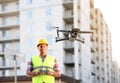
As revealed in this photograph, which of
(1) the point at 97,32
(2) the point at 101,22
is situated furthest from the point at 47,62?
(2) the point at 101,22

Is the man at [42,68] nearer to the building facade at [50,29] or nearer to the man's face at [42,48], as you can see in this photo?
the man's face at [42,48]

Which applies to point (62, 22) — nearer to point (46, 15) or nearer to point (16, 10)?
point (46, 15)

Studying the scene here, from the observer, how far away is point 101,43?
3546 inches

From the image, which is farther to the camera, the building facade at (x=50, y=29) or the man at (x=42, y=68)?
the building facade at (x=50, y=29)

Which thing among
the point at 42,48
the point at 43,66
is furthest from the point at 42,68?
the point at 42,48

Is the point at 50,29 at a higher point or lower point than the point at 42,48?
higher

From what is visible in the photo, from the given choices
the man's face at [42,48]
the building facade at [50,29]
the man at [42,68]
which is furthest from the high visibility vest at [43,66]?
the building facade at [50,29]

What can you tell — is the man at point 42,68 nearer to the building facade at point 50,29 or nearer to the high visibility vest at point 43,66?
the high visibility vest at point 43,66

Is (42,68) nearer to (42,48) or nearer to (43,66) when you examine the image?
(43,66)

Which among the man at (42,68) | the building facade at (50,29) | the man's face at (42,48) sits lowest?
the man at (42,68)

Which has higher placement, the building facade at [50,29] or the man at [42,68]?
the building facade at [50,29]

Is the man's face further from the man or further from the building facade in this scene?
the building facade

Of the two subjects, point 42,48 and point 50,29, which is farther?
point 50,29

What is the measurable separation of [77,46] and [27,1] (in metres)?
13.0
